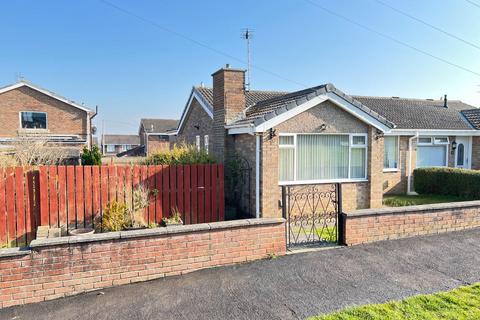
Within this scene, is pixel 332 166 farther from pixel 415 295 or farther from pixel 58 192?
pixel 58 192

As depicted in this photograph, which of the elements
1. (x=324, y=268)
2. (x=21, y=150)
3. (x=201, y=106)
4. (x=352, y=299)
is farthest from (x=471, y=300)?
(x=201, y=106)

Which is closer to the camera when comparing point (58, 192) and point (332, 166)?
point (58, 192)

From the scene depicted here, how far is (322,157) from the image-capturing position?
10312 mm

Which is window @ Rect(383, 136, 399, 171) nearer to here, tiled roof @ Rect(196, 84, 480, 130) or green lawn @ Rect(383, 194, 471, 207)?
tiled roof @ Rect(196, 84, 480, 130)

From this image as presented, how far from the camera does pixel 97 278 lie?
16.7 feet

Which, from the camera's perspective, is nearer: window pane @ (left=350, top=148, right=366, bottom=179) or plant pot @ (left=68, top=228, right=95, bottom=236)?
plant pot @ (left=68, top=228, right=95, bottom=236)

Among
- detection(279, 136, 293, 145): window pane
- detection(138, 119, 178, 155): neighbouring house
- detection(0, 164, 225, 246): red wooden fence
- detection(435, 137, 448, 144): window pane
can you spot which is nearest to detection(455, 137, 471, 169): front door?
detection(435, 137, 448, 144): window pane

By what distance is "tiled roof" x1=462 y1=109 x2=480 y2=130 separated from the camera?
17.6 meters

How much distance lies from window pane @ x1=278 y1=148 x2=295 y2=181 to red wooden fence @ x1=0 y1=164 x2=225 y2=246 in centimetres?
197

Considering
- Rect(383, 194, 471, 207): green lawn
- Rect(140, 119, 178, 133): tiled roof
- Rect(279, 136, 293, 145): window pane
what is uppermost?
Rect(140, 119, 178, 133): tiled roof

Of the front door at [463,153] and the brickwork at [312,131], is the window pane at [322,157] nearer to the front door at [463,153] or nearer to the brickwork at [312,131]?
the brickwork at [312,131]

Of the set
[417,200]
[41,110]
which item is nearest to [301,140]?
[417,200]

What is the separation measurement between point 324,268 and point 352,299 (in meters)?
1.11

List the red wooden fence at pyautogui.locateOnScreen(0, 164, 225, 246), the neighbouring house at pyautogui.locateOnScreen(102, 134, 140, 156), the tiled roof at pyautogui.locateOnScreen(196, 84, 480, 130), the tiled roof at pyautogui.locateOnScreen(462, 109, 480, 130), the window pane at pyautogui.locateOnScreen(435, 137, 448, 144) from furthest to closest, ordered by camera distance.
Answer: the neighbouring house at pyautogui.locateOnScreen(102, 134, 140, 156) → the tiled roof at pyautogui.locateOnScreen(462, 109, 480, 130) → the window pane at pyautogui.locateOnScreen(435, 137, 448, 144) → the tiled roof at pyautogui.locateOnScreen(196, 84, 480, 130) → the red wooden fence at pyautogui.locateOnScreen(0, 164, 225, 246)
